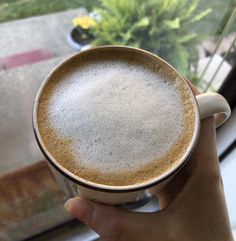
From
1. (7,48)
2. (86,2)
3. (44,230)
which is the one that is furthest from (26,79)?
(44,230)

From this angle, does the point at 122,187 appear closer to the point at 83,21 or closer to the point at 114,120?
the point at 114,120

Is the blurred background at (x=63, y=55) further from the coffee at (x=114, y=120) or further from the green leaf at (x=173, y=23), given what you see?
the coffee at (x=114, y=120)

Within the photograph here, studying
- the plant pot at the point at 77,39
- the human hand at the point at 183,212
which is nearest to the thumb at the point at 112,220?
the human hand at the point at 183,212

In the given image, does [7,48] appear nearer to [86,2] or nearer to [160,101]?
[86,2]

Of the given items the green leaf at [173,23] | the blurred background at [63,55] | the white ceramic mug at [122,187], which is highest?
the white ceramic mug at [122,187]

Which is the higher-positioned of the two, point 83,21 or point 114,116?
point 114,116

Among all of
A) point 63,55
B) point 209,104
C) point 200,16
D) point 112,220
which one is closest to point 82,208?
point 112,220

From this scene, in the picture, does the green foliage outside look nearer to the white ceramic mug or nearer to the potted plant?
the potted plant

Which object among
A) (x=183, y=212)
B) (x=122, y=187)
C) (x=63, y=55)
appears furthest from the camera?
(x=63, y=55)
